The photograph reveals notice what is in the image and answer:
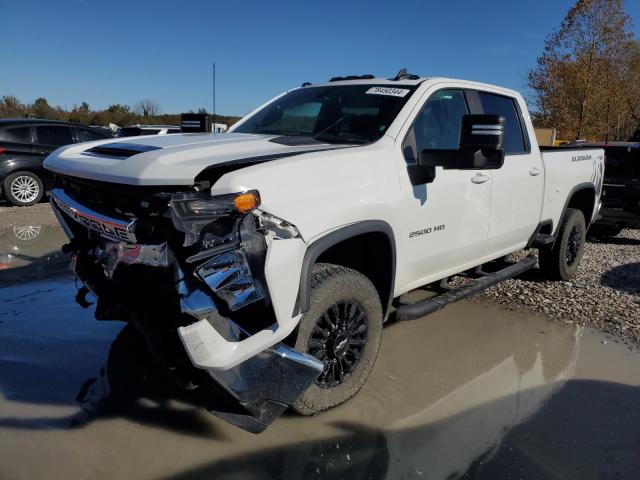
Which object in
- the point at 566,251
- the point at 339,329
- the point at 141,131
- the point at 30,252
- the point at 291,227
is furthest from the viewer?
the point at 30,252

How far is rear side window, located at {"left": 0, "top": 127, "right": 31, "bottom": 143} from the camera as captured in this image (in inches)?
411

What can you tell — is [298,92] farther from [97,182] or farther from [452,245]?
[97,182]

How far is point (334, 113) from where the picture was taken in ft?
13.1

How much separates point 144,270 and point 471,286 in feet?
8.56

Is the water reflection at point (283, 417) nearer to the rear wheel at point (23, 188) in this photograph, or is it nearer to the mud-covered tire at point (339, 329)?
the mud-covered tire at point (339, 329)

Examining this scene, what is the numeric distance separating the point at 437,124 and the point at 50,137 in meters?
9.66

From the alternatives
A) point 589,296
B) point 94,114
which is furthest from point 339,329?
point 94,114

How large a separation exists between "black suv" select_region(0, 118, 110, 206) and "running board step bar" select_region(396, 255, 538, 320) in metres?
9.27

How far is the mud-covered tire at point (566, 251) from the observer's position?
5.85 metres

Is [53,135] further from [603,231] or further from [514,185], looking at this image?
[603,231]

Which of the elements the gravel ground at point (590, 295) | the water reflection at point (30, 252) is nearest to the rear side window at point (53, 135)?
the water reflection at point (30, 252)

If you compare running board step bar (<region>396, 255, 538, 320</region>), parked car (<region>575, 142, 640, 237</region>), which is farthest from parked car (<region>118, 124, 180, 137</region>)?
parked car (<region>575, 142, 640, 237</region>)

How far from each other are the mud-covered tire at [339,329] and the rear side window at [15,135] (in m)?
9.80

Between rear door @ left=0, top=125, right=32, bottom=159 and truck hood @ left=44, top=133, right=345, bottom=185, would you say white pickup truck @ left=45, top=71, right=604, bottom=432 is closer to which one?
truck hood @ left=44, top=133, right=345, bottom=185
